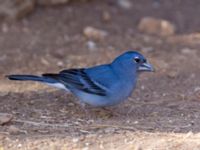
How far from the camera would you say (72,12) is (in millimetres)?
10992

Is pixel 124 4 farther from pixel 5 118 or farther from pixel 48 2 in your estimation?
pixel 5 118

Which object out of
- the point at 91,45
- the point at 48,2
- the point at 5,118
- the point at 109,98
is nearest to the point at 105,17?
the point at 48,2

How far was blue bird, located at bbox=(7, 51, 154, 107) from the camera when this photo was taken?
23.1ft

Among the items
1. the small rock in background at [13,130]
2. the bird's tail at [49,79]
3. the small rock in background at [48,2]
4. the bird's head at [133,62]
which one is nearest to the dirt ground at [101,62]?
the small rock in background at [13,130]

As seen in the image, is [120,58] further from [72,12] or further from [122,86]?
[72,12]

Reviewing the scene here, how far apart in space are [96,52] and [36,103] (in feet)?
7.24

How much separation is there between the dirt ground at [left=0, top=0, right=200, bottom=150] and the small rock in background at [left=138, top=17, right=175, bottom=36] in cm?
14

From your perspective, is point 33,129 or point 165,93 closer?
point 33,129

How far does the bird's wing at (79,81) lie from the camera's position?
713cm

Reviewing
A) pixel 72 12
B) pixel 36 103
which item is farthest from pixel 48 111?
pixel 72 12

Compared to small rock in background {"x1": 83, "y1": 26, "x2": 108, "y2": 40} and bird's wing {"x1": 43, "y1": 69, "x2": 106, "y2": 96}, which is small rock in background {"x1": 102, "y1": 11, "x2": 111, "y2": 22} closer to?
small rock in background {"x1": 83, "y1": 26, "x2": 108, "y2": 40}

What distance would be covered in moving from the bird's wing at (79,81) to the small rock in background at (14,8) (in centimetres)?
327

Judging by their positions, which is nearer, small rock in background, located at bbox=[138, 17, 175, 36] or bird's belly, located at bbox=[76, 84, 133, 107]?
bird's belly, located at bbox=[76, 84, 133, 107]

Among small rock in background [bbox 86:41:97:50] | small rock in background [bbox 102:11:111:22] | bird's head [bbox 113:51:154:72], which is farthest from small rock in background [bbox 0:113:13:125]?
small rock in background [bbox 102:11:111:22]
